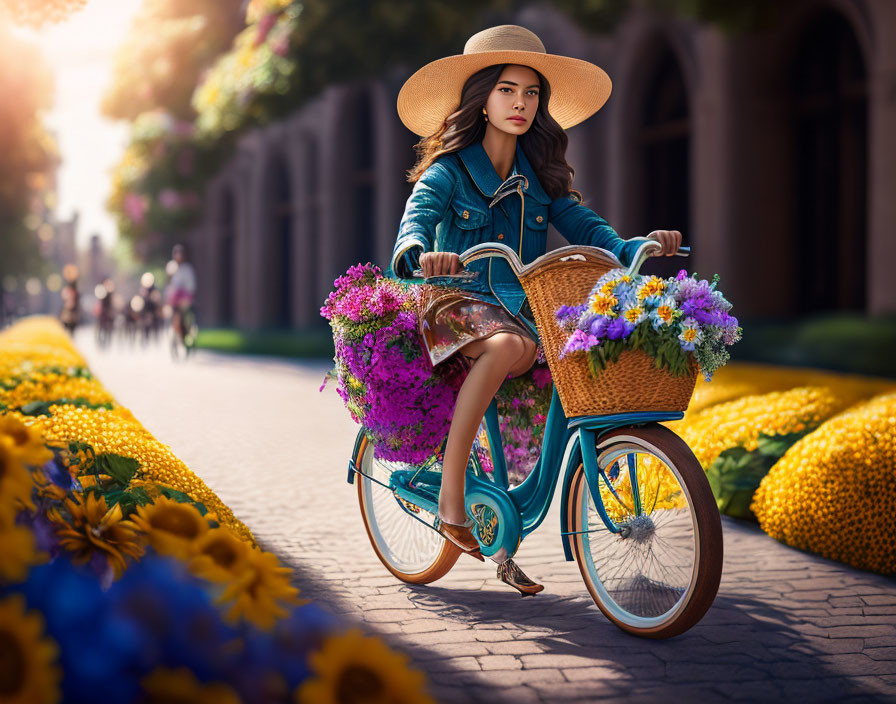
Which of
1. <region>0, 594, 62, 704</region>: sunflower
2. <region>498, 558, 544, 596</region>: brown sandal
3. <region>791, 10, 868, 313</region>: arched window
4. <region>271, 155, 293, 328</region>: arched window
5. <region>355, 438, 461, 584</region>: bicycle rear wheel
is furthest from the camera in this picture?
<region>271, 155, 293, 328</region>: arched window

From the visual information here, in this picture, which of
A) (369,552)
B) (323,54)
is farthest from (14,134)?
(369,552)

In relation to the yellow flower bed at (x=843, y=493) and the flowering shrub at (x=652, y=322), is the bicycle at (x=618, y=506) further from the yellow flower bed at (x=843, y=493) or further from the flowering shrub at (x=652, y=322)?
the yellow flower bed at (x=843, y=493)

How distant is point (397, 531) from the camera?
4.90m

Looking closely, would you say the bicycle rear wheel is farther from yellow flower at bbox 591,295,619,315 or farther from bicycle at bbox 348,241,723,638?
yellow flower at bbox 591,295,619,315

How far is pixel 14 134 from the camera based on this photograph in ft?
113

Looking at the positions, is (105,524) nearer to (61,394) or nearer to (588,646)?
(588,646)

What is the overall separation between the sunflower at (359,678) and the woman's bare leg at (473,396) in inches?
93.7

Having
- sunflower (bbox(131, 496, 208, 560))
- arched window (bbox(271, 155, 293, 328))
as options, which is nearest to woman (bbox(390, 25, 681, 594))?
sunflower (bbox(131, 496, 208, 560))

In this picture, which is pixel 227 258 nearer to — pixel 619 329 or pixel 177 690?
pixel 619 329

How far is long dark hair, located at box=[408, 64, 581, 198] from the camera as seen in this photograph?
436cm

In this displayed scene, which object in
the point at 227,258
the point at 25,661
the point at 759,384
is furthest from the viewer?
the point at 227,258

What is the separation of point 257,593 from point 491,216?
2.69m

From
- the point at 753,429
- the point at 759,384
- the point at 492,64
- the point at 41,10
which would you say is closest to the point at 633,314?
the point at 492,64

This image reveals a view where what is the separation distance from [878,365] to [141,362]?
14769 millimetres
